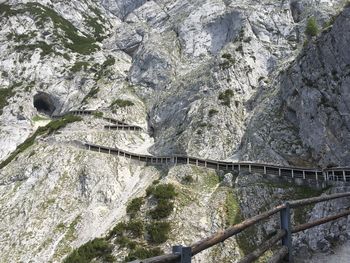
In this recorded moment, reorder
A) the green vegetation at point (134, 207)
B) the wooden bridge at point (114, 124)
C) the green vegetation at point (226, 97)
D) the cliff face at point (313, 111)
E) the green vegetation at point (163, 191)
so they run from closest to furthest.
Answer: the green vegetation at point (163, 191)
the green vegetation at point (134, 207)
the cliff face at point (313, 111)
the green vegetation at point (226, 97)
the wooden bridge at point (114, 124)

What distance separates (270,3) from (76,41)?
219 ft

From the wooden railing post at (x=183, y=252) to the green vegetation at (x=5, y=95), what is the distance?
98111mm

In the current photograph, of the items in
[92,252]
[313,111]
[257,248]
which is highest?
[313,111]

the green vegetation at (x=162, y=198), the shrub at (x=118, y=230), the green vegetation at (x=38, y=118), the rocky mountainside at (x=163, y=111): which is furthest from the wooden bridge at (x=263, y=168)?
the green vegetation at (x=38, y=118)

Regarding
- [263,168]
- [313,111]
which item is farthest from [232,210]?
Result: [313,111]

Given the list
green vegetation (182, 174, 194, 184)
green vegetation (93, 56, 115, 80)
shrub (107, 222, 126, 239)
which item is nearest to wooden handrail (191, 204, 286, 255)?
shrub (107, 222, 126, 239)

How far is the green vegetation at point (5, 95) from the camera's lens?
93169 millimetres

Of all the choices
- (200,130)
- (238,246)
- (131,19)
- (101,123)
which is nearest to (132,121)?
(101,123)

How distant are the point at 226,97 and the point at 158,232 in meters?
37.8

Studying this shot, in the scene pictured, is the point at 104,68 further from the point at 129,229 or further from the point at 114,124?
the point at 129,229

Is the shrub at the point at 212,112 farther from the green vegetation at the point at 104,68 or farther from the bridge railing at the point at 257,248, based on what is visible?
the bridge railing at the point at 257,248

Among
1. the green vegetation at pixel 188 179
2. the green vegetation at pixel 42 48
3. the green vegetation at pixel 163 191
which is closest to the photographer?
the green vegetation at pixel 163 191

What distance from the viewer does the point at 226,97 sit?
69.4 meters

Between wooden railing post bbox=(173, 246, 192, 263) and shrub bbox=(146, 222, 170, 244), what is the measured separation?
33.6 metres
